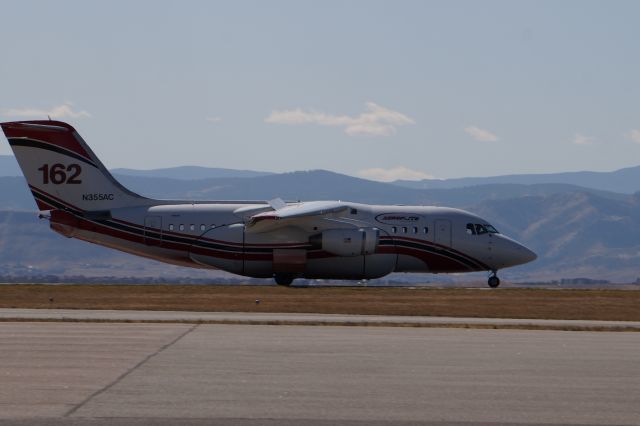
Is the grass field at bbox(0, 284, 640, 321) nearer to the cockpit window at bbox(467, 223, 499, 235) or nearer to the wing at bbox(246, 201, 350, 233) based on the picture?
the wing at bbox(246, 201, 350, 233)

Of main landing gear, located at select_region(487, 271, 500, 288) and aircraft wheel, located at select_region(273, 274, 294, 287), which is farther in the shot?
main landing gear, located at select_region(487, 271, 500, 288)

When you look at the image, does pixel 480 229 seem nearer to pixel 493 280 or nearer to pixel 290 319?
pixel 493 280

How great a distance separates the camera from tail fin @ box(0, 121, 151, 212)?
172 feet

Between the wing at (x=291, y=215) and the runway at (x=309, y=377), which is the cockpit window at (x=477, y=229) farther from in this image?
the runway at (x=309, y=377)

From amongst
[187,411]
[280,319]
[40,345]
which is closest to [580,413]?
[187,411]

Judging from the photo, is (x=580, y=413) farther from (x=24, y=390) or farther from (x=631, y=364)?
(x=24, y=390)

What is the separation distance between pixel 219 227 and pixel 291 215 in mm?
3744

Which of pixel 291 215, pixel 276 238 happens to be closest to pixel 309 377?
pixel 291 215

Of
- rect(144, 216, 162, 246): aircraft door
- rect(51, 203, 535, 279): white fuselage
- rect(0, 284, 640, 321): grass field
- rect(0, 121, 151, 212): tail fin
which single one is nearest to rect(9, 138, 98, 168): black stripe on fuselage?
rect(0, 121, 151, 212): tail fin

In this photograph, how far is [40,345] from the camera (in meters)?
23.1

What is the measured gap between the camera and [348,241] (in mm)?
51719

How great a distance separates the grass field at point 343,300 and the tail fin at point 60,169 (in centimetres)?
683

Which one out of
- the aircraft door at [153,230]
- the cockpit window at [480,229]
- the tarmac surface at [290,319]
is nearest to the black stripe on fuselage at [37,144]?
the aircraft door at [153,230]

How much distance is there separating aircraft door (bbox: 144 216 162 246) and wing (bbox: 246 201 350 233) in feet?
12.9
